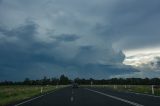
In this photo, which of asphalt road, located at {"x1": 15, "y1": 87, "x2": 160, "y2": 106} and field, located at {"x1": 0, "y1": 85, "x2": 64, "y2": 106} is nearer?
asphalt road, located at {"x1": 15, "y1": 87, "x2": 160, "y2": 106}

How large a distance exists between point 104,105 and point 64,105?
8.63 ft

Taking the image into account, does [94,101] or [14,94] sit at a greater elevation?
[14,94]

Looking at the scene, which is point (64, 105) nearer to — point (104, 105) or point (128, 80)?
point (104, 105)

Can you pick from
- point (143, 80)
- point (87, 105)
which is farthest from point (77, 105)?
point (143, 80)

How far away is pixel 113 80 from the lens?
192250 mm

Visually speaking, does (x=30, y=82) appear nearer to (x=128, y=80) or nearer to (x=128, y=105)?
(x=128, y=80)

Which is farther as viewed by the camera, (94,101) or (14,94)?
(14,94)

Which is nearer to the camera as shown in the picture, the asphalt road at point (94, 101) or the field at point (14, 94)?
the asphalt road at point (94, 101)

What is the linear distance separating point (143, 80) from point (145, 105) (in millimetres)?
154427

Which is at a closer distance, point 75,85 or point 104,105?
point 104,105

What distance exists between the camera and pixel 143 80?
6727 inches

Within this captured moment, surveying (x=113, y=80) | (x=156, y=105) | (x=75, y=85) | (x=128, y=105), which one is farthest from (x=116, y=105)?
(x=113, y=80)

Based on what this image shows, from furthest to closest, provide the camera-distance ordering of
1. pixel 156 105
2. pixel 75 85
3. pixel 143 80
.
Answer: pixel 143 80 → pixel 75 85 → pixel 156 105

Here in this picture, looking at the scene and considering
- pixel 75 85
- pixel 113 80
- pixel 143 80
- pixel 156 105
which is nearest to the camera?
pixel 156 105
